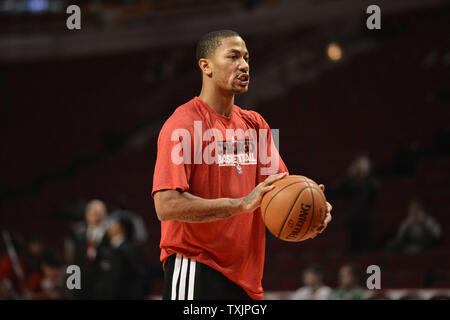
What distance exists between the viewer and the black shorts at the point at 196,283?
2770mm

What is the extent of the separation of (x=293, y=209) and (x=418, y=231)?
20.6 ft

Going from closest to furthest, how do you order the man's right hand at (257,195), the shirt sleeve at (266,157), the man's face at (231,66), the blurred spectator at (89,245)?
the man's right hand at (257,195), the man's face at (231,66), the shirt sleeve at (266,157), the blurred spectator at (89,245)

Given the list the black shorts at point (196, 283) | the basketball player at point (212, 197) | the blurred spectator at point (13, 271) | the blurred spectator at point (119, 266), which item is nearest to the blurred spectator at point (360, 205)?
the blurred spectator at point (119, 266)

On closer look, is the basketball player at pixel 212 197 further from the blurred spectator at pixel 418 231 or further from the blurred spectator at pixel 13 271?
the blurred spectator at pixel 13 271

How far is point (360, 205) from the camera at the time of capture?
8.63 metres

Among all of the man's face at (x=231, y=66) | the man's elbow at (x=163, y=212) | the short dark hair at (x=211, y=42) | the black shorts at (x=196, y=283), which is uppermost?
the short dark hair at (x=211, y=42)

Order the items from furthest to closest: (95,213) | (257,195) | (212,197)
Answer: (95,213) → (212,197) → (257,195)

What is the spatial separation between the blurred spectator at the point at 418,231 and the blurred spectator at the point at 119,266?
3.89 m

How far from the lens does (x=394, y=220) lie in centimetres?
986

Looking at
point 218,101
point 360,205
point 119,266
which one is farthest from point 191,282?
point 360,205

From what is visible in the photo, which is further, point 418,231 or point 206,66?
point 418,231

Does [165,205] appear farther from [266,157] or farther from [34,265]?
[34,265]

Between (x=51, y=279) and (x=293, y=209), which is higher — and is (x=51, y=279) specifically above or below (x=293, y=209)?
below

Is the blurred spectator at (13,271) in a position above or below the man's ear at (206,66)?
below
